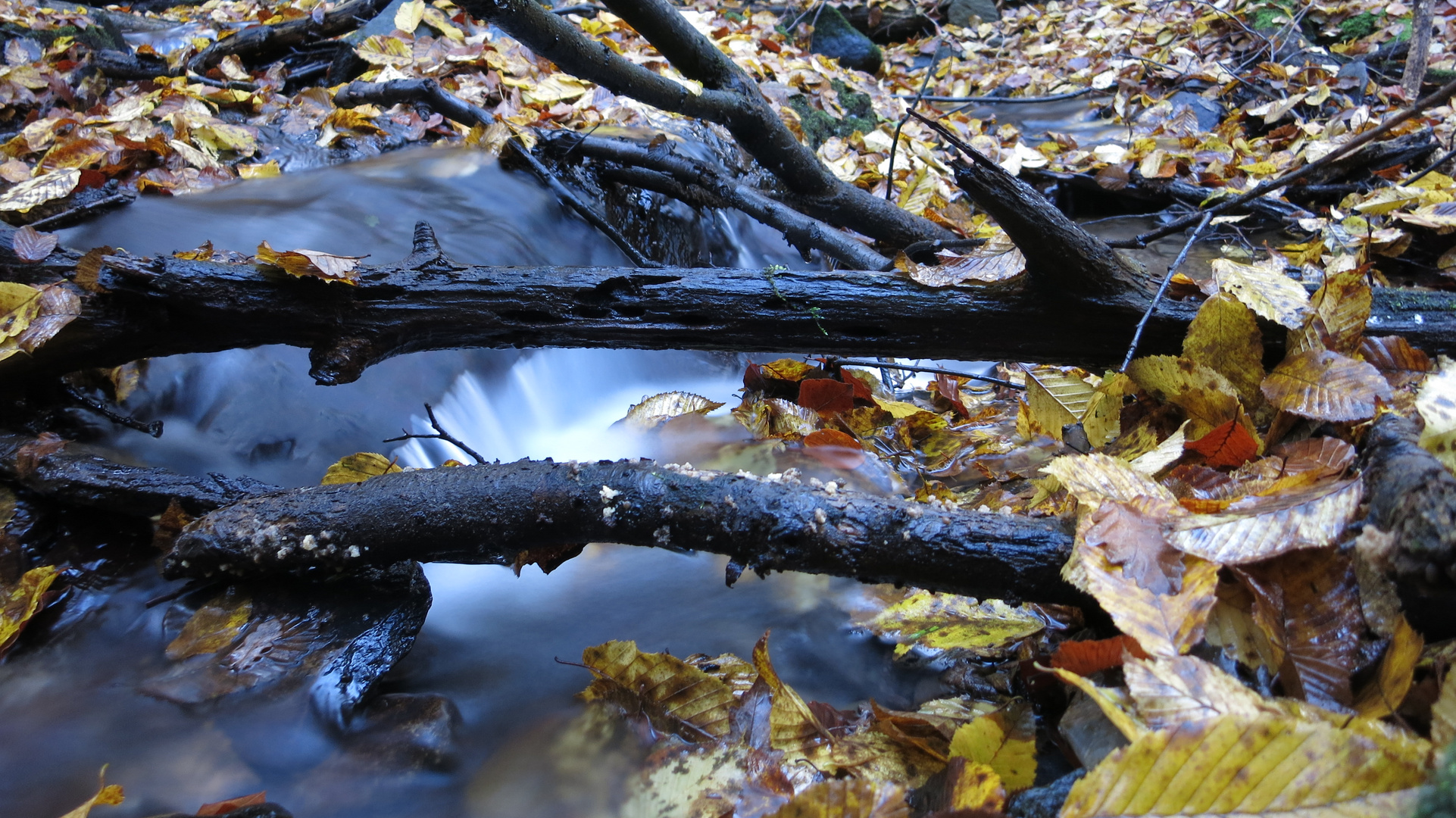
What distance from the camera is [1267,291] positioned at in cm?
172

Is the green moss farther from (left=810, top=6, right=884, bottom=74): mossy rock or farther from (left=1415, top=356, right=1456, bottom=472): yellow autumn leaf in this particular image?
(left=1415, top=356, right=1456, bottom=472): yellow autumn leaf

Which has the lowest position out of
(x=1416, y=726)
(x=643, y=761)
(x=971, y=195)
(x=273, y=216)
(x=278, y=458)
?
(x=278, y=458)

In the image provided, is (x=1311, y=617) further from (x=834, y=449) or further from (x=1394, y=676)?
(x=834, y=449)

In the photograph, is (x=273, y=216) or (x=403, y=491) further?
(x=273, y=216)

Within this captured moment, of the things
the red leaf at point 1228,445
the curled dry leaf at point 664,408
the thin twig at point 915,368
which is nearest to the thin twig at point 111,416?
the curled dry leaf at point 664,408

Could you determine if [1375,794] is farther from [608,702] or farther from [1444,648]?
[608,702]

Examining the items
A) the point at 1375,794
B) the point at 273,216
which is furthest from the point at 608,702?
the point at 273,216

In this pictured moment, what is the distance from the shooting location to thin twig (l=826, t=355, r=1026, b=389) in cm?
236

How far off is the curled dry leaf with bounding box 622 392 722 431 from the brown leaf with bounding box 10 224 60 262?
5.38 feet

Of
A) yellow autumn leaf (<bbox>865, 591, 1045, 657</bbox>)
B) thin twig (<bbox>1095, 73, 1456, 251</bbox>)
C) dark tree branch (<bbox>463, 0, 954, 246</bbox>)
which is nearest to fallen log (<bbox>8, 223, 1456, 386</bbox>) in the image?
thin twig (<bbox>1095, 73, 1456, 251</bbox>)

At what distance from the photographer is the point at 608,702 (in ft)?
4.83

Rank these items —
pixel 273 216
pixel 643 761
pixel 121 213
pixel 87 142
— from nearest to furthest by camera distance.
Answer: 1. pixel 643 761
2. pixel 121 213
3. pixel 273 216
4. pixel 87 142

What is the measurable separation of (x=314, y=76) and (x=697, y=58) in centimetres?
312

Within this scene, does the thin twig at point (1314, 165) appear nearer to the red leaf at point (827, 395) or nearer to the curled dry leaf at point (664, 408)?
the red leaf at point (827, 395)
